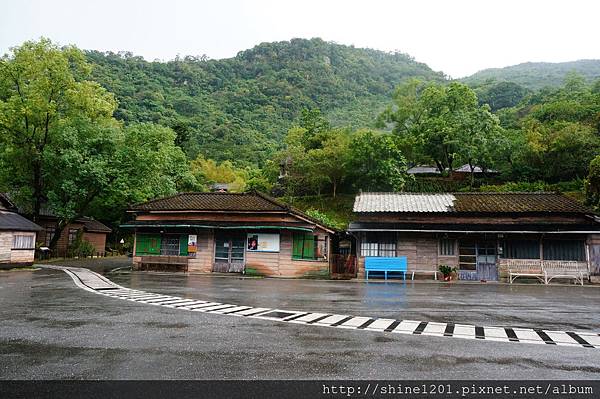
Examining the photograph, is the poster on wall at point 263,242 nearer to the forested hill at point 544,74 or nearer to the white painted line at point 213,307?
the white painted line at point 213,307

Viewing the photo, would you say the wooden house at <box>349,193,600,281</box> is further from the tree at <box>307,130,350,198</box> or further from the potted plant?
the tree at <box>307,130,350,198</box>

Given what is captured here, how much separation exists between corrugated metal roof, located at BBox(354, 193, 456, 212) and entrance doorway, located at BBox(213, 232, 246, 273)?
7.39 m

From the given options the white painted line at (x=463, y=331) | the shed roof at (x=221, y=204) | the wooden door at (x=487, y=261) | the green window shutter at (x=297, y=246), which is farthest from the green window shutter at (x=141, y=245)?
the white painted line at (x=463, y=331)

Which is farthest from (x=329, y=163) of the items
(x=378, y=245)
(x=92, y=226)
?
(x=92, y=226)

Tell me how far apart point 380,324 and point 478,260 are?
53.6ft

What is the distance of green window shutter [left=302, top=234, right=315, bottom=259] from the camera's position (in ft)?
84.1

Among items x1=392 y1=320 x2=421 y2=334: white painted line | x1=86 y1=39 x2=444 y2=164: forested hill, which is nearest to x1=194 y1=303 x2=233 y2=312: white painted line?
x1=392 y1=320 x2=421 y2=334: white painted line

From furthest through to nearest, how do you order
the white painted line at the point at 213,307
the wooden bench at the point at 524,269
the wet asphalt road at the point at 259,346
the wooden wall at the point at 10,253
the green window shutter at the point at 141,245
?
the green window shutter at the point at 141,245 → the wooden wall at the point at 10,253 → the wooden bench at the point at 524,269 → the white painted line at the point at 213,307 → the wet asphalt road at the point at 259,346

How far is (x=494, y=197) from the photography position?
27.0m

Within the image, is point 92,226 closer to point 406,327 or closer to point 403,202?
point 403,202

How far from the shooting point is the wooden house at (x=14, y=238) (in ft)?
82.7

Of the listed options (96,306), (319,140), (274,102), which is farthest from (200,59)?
(96,306)

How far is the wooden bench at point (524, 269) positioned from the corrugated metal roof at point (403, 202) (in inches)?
179

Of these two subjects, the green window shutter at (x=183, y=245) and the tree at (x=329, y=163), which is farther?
the tree at (x=329, y=163)
